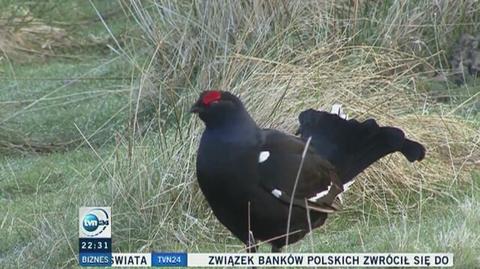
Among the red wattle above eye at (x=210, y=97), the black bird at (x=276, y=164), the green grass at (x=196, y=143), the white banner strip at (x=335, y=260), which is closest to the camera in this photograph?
the white banner strip at (x=335, y=260)

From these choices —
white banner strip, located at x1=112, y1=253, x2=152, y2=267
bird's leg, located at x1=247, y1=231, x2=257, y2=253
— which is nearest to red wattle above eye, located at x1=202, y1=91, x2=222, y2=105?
bird's leg, located at x1=247, y1=231, x2=257, y2=253

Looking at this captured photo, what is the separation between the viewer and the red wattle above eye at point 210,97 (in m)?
6.71

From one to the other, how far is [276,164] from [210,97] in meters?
0.48

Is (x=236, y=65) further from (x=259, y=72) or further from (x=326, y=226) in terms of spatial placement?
(x=326, y=226)

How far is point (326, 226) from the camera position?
8516mm

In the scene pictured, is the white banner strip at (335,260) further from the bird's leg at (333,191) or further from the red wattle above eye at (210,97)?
the red wattle above eye at (210,97)

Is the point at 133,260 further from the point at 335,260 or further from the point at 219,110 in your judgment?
the point at 335,260

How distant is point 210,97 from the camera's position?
6730mm

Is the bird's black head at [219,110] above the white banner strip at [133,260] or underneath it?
above

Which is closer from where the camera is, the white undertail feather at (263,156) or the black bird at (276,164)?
the black bird at (276,164)

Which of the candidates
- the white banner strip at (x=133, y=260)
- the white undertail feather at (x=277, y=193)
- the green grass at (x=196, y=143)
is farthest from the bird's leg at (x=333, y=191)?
the white banner strip at (x=133, y=260)

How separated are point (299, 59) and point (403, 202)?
1.57 m

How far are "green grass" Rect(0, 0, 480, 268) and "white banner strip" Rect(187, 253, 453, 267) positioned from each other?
14 cm

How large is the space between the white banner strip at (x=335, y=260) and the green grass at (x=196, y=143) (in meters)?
0.14
